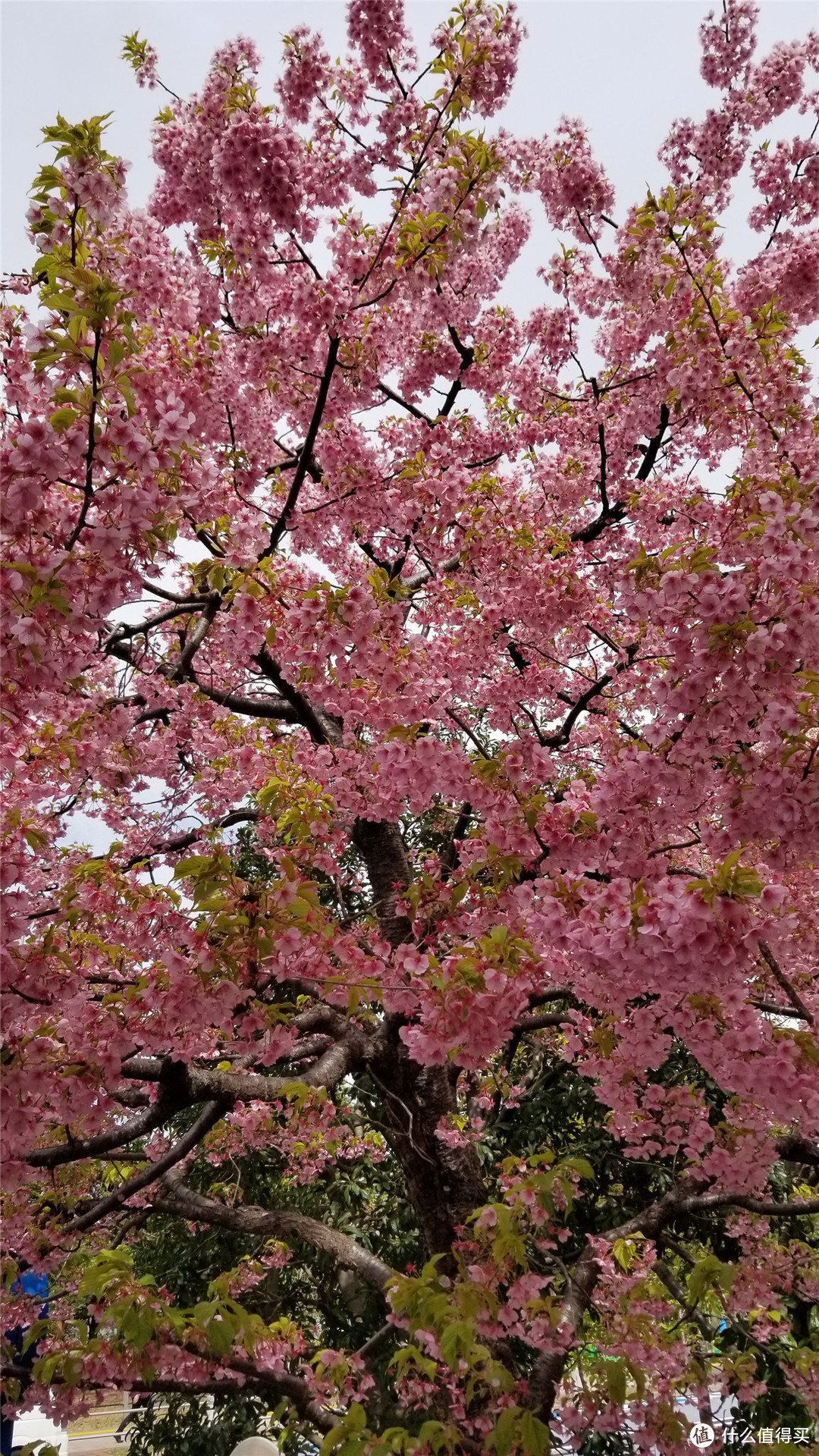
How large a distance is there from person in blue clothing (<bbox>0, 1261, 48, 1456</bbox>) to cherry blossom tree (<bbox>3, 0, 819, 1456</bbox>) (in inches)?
9.4

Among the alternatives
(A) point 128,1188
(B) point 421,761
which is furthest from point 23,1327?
(B) point 421,761

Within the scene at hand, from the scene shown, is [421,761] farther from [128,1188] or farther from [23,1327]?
[23,1327]

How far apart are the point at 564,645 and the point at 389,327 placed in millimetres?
2931

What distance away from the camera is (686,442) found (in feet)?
23.7

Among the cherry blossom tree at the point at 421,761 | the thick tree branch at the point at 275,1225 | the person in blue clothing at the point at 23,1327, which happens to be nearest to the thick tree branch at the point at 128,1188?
the cherry blossom tree at the point at 421,761

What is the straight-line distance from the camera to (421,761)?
143 inches

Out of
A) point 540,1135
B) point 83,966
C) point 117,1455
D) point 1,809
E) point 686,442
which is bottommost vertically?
point 117,1455

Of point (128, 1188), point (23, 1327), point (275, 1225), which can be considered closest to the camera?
point (128, 1188)

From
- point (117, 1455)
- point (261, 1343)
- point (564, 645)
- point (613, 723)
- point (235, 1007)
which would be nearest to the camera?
point (235, 1007)

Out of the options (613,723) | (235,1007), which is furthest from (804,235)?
(235,1007)

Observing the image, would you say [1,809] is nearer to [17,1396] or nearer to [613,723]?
[17,1396]

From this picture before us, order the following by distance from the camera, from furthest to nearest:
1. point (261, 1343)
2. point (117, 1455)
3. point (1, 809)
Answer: point (117, 1455) < point (261, 1343) < point (1, 809)

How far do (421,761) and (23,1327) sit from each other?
4.32 m

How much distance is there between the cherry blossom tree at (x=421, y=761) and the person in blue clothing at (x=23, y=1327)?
0.78 ft
